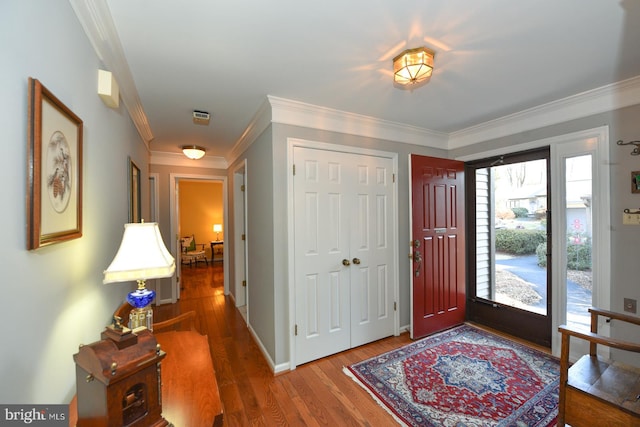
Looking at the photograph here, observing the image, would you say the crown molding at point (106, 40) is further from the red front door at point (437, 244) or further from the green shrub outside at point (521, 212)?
the green shrub outside at point (521, 212)

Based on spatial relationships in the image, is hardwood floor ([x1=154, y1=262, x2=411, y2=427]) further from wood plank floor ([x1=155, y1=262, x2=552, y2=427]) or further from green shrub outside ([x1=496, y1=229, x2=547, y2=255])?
green shrub outside ([x1=496, y1=229, x2=547, y2=255])

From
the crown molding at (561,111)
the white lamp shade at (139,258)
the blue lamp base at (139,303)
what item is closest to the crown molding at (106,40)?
the white lamp shade at (139,258)

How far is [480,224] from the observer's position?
3229mm

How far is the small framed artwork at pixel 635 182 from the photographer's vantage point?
1.99 metres

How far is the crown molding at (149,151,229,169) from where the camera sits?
159 inches

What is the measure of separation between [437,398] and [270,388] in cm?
130

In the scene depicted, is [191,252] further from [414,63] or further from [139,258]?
[414,63]

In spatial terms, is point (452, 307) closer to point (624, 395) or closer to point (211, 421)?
point (624, 395)

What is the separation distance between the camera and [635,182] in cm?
201

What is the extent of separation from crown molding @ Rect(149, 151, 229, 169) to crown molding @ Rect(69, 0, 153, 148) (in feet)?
6.89

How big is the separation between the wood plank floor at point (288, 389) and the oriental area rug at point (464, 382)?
144 millimetres

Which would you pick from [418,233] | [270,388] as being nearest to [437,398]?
[270,388]

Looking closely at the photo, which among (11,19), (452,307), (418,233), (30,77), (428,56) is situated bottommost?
(452,307)

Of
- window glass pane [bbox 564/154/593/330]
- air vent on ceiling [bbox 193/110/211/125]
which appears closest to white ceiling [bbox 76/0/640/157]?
air vent on ceiling [bbox 193/110/211/125]
